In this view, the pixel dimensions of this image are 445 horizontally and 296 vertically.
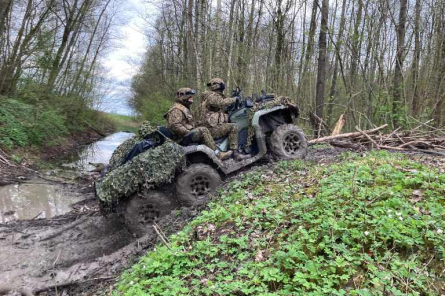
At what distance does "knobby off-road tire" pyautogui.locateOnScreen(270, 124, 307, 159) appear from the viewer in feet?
21.9

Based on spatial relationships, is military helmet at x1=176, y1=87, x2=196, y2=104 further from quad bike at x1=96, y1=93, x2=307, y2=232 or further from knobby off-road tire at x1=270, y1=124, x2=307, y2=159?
knobby off-road tire at x1=270, y1=124, x2=307, y2=159

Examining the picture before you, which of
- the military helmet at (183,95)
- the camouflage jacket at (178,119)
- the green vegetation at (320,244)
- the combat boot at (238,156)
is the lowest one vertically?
the green vegetation at (320,244)

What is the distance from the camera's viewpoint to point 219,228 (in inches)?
159

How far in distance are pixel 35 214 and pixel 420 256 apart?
775 cm

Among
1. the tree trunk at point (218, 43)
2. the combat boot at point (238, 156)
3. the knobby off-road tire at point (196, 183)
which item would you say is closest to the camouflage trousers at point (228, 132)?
the combat boot at point (238, 156)

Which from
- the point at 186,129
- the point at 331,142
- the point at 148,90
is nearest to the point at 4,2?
the point at 186,129

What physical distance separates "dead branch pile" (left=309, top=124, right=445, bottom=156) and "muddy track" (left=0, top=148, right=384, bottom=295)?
235 cm

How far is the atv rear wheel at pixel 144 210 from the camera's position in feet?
18.3

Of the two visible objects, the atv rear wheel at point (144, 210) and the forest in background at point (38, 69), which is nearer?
the atv rear wheel at point (144, 210)

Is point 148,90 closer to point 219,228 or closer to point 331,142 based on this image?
point 331,142

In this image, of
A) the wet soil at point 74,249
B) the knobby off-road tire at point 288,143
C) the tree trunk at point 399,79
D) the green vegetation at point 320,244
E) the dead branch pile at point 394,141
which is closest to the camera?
the green vegetation at point 320,244

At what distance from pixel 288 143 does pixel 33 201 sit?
6469mm

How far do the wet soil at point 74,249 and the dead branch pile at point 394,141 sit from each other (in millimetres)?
1975

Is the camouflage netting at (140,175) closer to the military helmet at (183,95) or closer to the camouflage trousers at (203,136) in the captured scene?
the camouflage trousers at (203,136)
